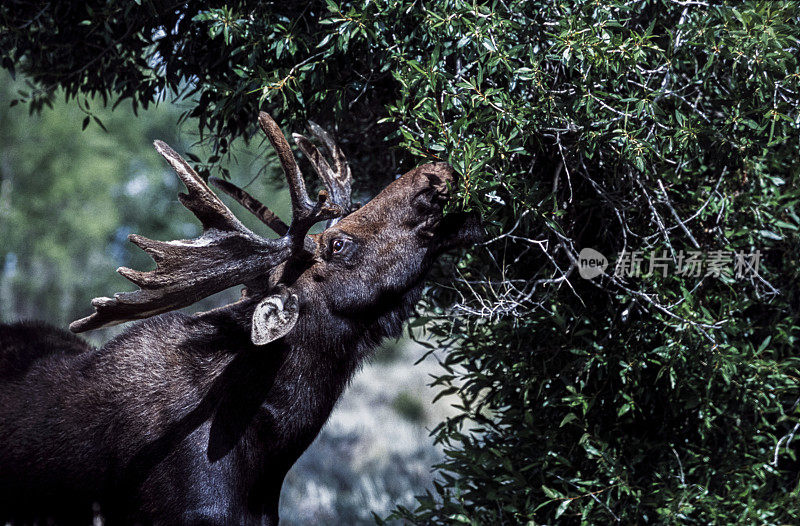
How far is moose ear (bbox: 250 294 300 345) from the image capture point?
3762mm

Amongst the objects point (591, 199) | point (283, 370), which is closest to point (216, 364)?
point (283, 370)

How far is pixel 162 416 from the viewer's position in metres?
3.88

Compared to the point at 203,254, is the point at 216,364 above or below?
below

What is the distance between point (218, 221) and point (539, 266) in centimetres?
204

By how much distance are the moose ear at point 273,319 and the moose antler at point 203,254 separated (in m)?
0.21

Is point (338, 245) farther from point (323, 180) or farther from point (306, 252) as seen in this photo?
Answer: point (323, 180)

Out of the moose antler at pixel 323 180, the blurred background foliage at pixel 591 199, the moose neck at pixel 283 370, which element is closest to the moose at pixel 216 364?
the moose neck at pixel 283 370

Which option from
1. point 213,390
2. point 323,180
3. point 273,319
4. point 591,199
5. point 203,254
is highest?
point 203,254

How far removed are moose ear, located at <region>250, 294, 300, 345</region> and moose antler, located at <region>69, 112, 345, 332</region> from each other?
212 mm

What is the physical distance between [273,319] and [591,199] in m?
1.97

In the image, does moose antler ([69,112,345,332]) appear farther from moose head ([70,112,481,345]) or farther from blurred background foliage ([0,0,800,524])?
blurred background foliage ([0,0,800,524])

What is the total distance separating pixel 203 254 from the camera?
12.5ft

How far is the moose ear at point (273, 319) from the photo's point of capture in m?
3.76

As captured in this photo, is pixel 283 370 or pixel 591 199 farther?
pixel 591 199
